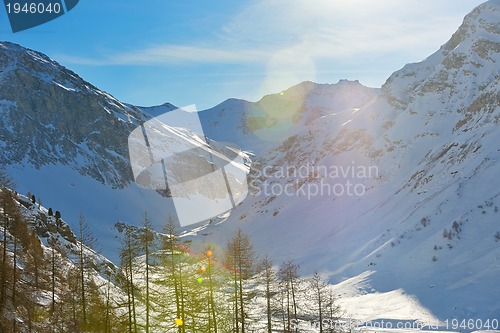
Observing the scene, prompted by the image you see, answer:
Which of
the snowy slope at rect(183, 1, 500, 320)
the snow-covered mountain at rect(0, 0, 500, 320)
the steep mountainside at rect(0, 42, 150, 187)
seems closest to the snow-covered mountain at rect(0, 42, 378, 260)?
the steep mountainside at rect(0, 42, 150, 187)

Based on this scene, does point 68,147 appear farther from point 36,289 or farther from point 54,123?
point 36,289

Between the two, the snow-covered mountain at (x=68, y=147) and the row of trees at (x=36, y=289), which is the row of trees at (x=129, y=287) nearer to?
the row of trees at (x=36, y=289)

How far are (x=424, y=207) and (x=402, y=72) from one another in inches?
3280

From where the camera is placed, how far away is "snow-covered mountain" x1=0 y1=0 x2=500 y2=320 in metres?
40.1

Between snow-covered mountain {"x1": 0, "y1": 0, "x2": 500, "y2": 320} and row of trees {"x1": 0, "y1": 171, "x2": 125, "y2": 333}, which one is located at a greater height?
snow-covered mountain {"x1": 0, "y1": 0, "x2": 500, "y2": 320}

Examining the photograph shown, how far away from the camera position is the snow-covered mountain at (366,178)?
132ft

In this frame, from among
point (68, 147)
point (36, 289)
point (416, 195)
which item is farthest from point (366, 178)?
point (68, 147)

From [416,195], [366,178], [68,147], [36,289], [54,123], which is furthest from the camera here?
[54,123]

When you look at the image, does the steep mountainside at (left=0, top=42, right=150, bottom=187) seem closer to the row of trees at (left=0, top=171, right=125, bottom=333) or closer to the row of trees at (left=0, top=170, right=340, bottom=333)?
the row of trees at (left=0, top=171, right=125, bottom=333)

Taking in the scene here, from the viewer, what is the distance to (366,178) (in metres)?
92.6

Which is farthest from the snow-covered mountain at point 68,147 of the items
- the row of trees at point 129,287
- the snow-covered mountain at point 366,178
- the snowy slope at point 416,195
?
the row of trees at point 129,287

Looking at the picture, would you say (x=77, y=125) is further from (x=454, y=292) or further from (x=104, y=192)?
(x=454, y=292)

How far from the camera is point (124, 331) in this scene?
26984mm

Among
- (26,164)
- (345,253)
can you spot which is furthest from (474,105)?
(26,164)
